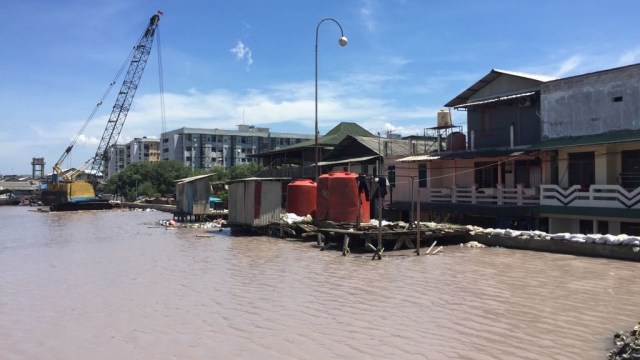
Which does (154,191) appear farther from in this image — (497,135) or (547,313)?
(547,313)

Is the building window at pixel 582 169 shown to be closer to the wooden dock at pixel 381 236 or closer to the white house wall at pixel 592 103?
the white house wall at pixel 592 103

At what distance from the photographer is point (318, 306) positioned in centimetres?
1180

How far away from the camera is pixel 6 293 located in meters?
13.9

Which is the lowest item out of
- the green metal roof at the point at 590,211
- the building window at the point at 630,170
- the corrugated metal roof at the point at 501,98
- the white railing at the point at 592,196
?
the green metal roof at the point at 590,211

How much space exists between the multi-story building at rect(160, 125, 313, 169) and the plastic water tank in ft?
339

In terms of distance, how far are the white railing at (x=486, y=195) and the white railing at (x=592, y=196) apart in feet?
3.04

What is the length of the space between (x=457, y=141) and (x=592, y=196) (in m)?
10.1

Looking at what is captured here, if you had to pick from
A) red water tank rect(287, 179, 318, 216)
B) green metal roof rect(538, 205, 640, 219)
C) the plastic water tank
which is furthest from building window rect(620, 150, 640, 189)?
red water tank rect(287, 179, 318, 216)

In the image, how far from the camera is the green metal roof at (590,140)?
65.9 ft

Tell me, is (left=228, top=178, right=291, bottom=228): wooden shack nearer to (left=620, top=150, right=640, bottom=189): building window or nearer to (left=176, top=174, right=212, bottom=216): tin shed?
(left=176, top=174, right=212, bottom=216): tin shed

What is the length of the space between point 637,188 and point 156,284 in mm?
16765

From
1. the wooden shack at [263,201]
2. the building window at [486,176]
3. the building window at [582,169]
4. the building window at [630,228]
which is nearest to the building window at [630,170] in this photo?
the building window at [582,169]

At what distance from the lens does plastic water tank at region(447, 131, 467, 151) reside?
2972 centimetres

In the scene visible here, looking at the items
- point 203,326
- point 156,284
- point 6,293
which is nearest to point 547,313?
point 203,326
